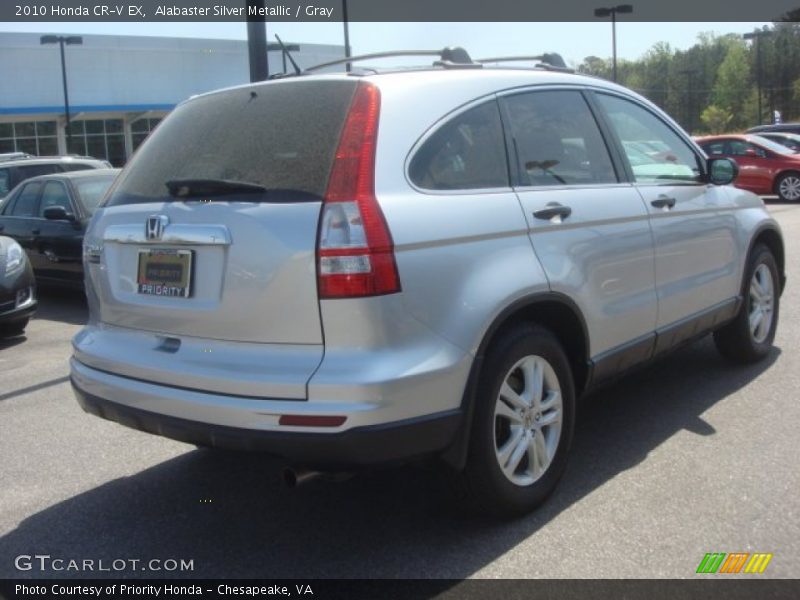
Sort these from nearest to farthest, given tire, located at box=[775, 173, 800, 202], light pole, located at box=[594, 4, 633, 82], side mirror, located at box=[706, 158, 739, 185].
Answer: side mirror, located at box=[706, 158, 739, 185] < tire, located at box=[775, 173, 800, 202] < light pole, located at box=[594, 4, 633, 82]

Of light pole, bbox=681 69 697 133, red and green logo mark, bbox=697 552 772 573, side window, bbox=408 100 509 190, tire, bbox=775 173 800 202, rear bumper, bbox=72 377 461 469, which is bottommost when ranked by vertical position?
red and green logo mark, bbox=697 552 772 573

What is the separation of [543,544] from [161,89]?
49.5m

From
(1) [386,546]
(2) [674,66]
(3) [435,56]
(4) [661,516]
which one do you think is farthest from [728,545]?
(2) [674,66]

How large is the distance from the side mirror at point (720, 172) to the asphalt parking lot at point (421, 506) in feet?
4.18

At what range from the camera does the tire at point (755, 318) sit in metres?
5.63

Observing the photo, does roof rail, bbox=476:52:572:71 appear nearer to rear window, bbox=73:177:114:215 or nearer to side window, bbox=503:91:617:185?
side window, bbox=503:91:617:185

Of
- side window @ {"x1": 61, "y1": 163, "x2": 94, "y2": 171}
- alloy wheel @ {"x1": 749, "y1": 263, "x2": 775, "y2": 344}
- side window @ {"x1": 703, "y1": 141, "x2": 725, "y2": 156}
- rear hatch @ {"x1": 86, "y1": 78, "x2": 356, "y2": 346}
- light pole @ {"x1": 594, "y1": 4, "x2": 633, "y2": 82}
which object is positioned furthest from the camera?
light pole @ {"x1": 594, "y1": 4, "x2": 633, "y2": 82}

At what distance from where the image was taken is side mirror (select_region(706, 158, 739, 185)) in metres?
5.26

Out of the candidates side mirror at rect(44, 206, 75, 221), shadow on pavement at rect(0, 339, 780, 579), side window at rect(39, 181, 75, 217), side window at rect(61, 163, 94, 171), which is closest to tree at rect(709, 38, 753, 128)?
side window at rect(61, 163, 94, 171)

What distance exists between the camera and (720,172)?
5270 millimetres

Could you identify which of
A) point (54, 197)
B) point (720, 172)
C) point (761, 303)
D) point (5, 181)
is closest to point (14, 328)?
point (54, 197)

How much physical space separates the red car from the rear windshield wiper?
17.4 m

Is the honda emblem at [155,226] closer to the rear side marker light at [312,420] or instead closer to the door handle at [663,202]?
the rear side marker light at [312,420]
